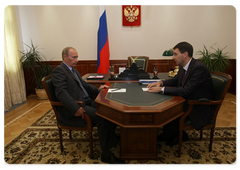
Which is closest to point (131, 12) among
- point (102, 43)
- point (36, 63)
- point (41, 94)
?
point (102, 43)

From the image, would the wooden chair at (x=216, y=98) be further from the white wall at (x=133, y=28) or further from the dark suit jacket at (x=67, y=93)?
the white wall at (x=133, y=28)

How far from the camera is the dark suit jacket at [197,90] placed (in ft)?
5.91

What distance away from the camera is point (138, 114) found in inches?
55.9

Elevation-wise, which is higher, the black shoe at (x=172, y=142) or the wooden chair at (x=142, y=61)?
the wooden chair at (x=142, y=61)

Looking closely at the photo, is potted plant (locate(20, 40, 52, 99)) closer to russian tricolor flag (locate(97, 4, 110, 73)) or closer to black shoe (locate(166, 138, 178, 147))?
russian tricolor flag (locate(97, 4, 110, 73))

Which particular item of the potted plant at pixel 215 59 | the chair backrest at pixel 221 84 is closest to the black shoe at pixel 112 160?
the chair backrest at pixel 221 84

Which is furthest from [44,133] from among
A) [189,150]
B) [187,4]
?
[187,4]

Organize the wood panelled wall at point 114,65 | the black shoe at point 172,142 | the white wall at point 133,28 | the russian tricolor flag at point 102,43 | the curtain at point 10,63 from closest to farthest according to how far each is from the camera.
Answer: the black shoe at point 172,142 < the curtain at point 10,63 < the russian tricolor flag at point 102,43 < the white wall at point 133,28 < the wood panelled wall at point 114,65

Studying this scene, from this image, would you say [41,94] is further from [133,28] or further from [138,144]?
[138,144]

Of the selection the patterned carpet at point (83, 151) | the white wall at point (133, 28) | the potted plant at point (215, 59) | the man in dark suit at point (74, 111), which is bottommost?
the patterned carpet at point (83, 151)

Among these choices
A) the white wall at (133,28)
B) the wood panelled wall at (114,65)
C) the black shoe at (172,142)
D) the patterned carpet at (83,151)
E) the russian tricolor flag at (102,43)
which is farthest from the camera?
the wood panelled wall at (114,65)

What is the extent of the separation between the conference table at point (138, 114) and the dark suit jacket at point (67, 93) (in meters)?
0.32

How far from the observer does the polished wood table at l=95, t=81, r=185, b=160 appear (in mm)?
1421

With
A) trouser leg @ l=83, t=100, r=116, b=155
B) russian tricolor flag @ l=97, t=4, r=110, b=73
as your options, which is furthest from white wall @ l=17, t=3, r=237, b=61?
trouser leg @ l=83, t=100, r=116, b=155
